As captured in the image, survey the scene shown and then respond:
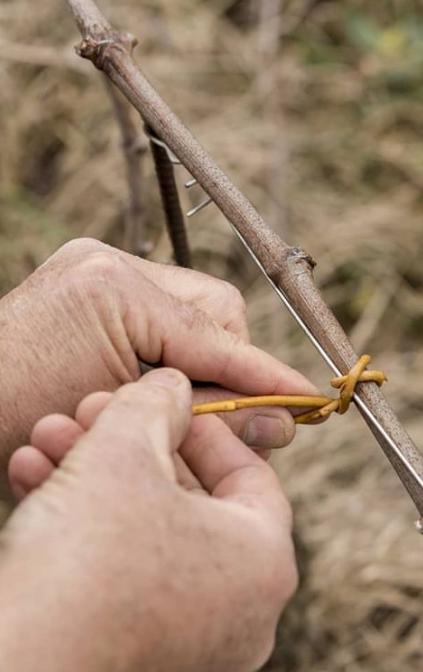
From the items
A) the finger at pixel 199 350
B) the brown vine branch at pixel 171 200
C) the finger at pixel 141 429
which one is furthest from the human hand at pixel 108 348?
the brown vine branch at pixel 171 200

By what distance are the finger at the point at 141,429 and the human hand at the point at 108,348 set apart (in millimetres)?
112

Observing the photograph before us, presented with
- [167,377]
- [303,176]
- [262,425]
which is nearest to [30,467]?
[167,377]

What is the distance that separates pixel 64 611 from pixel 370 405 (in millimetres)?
455

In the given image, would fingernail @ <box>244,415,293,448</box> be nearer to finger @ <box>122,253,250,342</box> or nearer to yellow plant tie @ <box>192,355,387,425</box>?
yellow plant tie @ <box>192,355,387,425</box>

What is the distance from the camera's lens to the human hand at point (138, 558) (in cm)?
80

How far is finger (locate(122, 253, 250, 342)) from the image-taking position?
4.07 feet

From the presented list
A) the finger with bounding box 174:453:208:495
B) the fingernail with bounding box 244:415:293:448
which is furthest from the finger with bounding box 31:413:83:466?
the fingernail with bounding box 244:415:293:448

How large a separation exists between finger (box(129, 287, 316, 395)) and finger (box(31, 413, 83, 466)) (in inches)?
6.6

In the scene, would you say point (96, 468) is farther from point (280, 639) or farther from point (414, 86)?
point (414, 86)

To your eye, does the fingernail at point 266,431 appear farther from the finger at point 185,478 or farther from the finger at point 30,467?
the finger at point 30,467

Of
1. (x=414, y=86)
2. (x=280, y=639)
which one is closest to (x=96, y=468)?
(x=280, y=639)

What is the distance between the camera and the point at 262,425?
1.14 meters

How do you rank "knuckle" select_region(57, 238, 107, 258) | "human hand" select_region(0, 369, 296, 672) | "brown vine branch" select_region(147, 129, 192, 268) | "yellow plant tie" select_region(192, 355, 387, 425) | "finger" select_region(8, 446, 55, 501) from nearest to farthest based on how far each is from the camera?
"human hand" select_region(0, 369, 296, 672)
"finger" select_region(8, 446, 55, 501)
"yellow plant tie" select_region(192, 355, 387, 425)
"knuckle" select_region(57, 238, 107, 258)
"brown vine branch" select_region(147, 129, 192, 268)

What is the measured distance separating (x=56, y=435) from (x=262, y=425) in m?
0.25
